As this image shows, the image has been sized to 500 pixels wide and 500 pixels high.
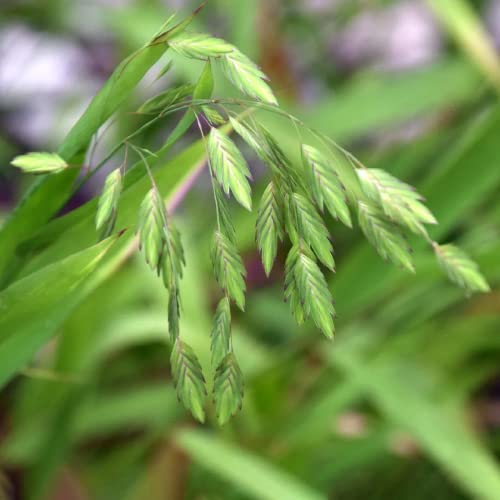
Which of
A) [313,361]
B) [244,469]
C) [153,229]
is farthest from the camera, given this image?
[313,361]

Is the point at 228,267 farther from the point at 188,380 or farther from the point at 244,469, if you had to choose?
the point at 244,469

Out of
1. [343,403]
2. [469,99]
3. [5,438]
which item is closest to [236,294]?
[343,403]

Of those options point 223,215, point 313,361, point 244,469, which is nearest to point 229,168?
point 223,215

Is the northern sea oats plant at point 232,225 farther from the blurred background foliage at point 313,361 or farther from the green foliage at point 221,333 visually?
the blurred background foliage at point 313,361

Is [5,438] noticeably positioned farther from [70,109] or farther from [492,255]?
[70,109]

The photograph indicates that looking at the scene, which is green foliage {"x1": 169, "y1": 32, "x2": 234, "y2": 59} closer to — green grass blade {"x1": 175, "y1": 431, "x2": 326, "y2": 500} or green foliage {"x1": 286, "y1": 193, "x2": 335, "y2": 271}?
green foliage {"x1": 286, "y1": 193, "x2": 335, "y2": 271}

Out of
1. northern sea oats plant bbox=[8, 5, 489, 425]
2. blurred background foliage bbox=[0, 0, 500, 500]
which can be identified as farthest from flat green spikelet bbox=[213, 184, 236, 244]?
blurred background foliage bbox=[0, 0, 500, 500]

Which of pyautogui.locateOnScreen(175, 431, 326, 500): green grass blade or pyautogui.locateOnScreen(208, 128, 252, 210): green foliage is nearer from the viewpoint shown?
pyautogui.locateOnScreen(208, 128, 252, 210): green foliage
